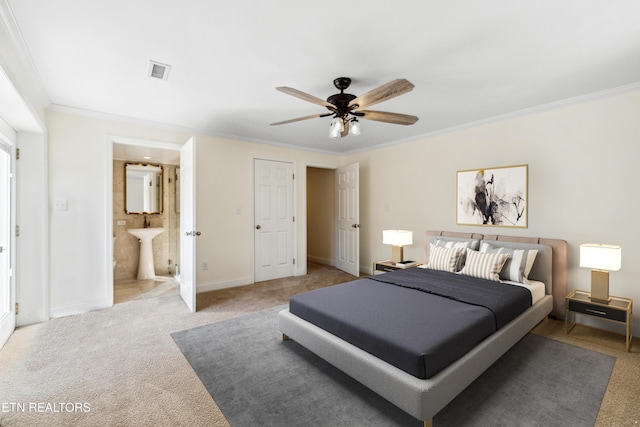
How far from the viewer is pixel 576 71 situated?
255 cm

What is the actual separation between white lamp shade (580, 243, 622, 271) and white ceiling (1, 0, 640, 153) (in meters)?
1.55

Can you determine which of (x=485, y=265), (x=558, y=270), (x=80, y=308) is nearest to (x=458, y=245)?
(x=485, y=265)

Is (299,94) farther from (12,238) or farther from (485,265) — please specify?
(12,238)

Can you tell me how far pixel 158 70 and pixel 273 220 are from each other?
3.02 metres

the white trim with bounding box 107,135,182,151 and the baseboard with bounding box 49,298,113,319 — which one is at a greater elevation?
the white trim with bounding box 107,135,182,151

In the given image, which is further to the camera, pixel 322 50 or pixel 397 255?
pixel 397 255

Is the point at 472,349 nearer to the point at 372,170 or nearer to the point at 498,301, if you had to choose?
the point at 498,301

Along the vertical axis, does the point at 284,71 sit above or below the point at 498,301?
above

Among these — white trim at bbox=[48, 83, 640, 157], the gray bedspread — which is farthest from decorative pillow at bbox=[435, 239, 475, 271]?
white trim at bbox=[48, 83, 640, 157]

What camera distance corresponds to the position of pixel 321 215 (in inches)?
264

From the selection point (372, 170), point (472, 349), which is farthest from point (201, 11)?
point (372, 170)

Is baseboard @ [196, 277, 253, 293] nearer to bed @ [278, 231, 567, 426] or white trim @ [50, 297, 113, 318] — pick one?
white trim @ [50, 297, 113, 318]

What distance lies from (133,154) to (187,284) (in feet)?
7.77

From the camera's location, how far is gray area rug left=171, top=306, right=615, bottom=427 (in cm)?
180
